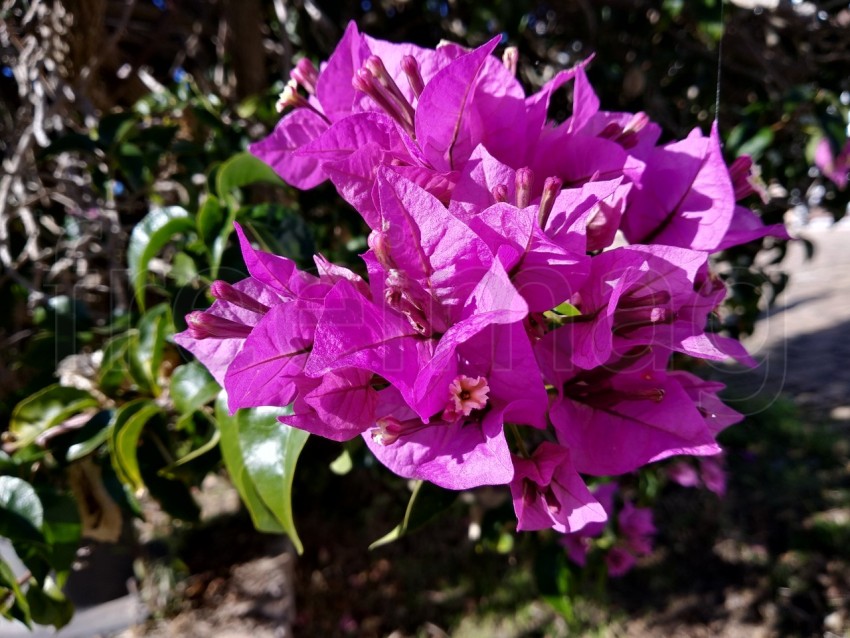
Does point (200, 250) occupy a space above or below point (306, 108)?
below

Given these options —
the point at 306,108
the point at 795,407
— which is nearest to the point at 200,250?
the point at 306,108

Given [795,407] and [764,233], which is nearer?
[764,233]

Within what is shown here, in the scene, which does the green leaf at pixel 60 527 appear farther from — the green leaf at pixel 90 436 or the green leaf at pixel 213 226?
the green leaf at pixel 213 226

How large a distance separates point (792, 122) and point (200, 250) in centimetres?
102

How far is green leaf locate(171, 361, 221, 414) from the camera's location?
0.52m

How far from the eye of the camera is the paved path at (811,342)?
104 inches

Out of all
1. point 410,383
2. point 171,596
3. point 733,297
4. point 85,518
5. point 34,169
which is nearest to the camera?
point 410,383

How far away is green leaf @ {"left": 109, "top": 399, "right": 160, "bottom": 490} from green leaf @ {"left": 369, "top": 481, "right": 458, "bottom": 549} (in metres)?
0.30

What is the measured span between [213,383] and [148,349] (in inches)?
6.5

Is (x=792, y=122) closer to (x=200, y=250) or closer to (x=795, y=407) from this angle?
(x=200, y=250)

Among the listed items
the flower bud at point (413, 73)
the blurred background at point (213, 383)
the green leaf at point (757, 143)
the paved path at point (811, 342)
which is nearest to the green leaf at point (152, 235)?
the blurred background at point (213, 383)

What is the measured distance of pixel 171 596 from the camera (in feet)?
5.33

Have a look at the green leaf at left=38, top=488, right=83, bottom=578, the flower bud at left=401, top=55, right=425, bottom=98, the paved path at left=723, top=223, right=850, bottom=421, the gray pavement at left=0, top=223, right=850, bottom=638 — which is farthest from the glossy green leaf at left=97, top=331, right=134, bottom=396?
the paved path at left=723, top=223, right=850, bottom=421

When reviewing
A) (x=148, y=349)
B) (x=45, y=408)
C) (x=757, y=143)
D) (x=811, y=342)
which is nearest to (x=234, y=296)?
(x=148, y=349)
